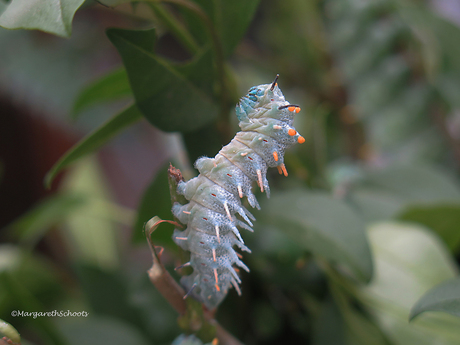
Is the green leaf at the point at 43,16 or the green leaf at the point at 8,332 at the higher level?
the green leaf at the point at 43,16

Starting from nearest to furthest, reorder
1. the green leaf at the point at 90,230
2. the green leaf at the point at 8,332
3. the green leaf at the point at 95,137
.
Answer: the green leaf at the point at 8,332
the green leaf at the point at 95,137
the green leaf at the point at 90,230

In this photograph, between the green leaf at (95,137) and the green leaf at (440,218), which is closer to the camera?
the green leaf at (95,137)

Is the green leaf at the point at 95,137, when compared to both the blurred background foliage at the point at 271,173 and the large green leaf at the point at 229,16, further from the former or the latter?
the large green leaf at the point at 229,16

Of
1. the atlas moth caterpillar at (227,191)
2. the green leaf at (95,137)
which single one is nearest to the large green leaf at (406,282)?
the atlas moth caterpillar at (227,191)

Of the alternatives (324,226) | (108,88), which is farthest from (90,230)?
(324,226)

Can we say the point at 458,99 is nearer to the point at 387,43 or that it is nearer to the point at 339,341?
the point at 387,43

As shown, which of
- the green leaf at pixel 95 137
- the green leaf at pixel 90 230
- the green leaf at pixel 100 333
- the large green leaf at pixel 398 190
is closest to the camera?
the green leaf at pixel 95 137

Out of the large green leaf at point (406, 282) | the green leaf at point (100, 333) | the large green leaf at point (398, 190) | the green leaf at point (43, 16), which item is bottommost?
the large green leaf at point (406, 282)
